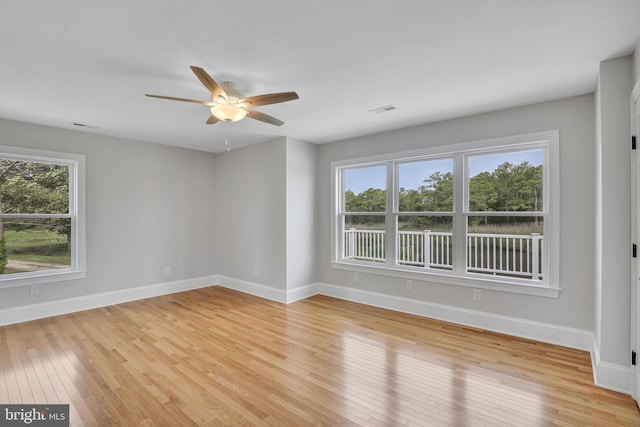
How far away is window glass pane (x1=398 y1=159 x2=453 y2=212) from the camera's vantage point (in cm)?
403

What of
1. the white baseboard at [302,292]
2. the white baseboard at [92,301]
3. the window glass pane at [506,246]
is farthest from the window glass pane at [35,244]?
the window glass pane at [506,246]

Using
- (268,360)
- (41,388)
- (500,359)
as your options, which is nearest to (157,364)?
(41,388)

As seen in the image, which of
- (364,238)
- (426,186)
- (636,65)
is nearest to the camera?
(636,65)

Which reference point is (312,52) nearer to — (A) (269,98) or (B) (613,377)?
(A) (269,98)

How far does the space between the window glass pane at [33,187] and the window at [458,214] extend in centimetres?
397

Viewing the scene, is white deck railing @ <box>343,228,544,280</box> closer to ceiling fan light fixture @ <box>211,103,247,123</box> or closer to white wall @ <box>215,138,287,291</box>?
white wall @ <box>215,138,287,291</box>

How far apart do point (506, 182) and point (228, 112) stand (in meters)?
3.18

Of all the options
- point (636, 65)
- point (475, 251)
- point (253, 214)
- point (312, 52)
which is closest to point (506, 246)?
point (475, 251)

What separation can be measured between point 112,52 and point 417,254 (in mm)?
4103

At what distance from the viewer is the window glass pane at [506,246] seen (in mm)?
3471

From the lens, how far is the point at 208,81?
7.31ft

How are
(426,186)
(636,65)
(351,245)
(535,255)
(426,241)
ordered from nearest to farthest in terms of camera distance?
(636,65) < (535,255) < (426,186) < (426,241) < (351,245)

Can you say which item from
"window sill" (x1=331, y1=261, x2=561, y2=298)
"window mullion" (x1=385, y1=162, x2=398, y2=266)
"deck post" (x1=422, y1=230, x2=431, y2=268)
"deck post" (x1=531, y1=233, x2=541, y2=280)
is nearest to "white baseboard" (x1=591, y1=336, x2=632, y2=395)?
"window sill" (x1=331, y1=261, x2=561, y2=298)

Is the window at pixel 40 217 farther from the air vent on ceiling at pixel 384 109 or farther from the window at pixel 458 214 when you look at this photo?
the air vent on ceiling at pixel 384 109
